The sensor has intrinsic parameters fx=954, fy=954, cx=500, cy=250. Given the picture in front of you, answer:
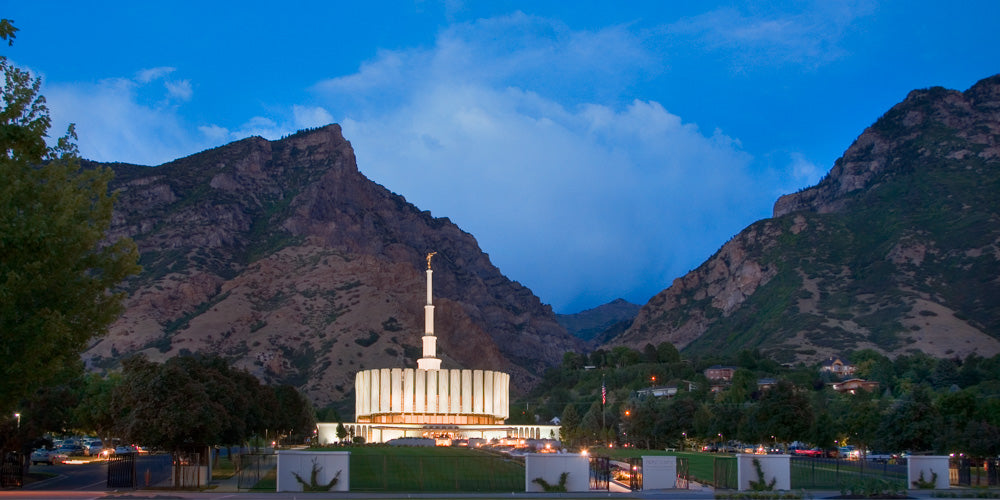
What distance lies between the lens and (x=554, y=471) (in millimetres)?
31891

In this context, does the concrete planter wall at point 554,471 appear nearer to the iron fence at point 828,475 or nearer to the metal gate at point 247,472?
the iron fence at point 828,475

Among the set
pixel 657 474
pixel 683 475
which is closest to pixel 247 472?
pixel 657 474

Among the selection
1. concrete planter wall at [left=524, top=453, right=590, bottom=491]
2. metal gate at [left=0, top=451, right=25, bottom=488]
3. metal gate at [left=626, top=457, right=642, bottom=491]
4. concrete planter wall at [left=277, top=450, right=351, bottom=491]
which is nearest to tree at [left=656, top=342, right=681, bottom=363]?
metal gate at [left=626, top=457, right=642, bottom=491]

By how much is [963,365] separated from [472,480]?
336ft

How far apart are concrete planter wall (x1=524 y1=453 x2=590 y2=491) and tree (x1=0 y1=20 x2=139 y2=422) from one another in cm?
1642

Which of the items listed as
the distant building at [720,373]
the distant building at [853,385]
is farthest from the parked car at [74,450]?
the distant building at [720,373]

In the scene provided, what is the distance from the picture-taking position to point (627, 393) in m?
126

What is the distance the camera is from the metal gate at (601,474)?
33.0m

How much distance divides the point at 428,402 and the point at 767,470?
87.8 m

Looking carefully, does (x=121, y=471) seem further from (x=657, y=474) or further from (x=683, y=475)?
(x=683, y=475)

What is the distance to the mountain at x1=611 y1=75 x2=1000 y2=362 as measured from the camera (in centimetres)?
14438

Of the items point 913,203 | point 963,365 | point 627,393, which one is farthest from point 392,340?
point 913,203

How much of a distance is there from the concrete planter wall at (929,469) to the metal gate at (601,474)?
35.9ft

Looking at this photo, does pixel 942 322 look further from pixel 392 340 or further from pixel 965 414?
pixel 965 414
